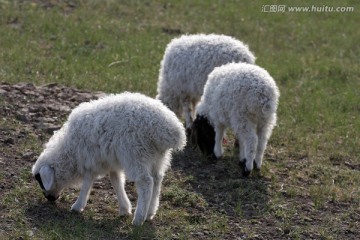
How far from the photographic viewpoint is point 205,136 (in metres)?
12.0

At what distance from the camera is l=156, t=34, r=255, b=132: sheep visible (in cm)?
1259

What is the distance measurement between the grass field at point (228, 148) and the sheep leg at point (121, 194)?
7.2 inches

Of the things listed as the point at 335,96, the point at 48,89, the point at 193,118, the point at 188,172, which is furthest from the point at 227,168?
the point at 335,96

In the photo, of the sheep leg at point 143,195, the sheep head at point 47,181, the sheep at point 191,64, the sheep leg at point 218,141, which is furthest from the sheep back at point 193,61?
the sheep leg at point 143,195

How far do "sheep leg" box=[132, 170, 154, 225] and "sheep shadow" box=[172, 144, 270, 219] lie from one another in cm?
120

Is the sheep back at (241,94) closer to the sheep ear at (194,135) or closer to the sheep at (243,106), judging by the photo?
the sheep at (243,106)

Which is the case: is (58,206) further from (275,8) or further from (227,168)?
(275,8)

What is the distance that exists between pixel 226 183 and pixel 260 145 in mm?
896

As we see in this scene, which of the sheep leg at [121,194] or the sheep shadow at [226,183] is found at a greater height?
the sheep leg at [121,194]

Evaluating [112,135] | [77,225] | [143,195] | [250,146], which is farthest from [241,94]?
[77,225]

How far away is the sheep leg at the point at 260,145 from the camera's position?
443 inches

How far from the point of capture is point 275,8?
71.2ft

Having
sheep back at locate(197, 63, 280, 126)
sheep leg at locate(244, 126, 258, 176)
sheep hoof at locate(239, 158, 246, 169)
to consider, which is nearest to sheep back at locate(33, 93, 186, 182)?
sheep back at locate(197, 63, 280, 126)

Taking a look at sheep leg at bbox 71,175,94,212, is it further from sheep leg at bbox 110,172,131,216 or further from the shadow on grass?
sheep leg at bbox 110,172,131,216
